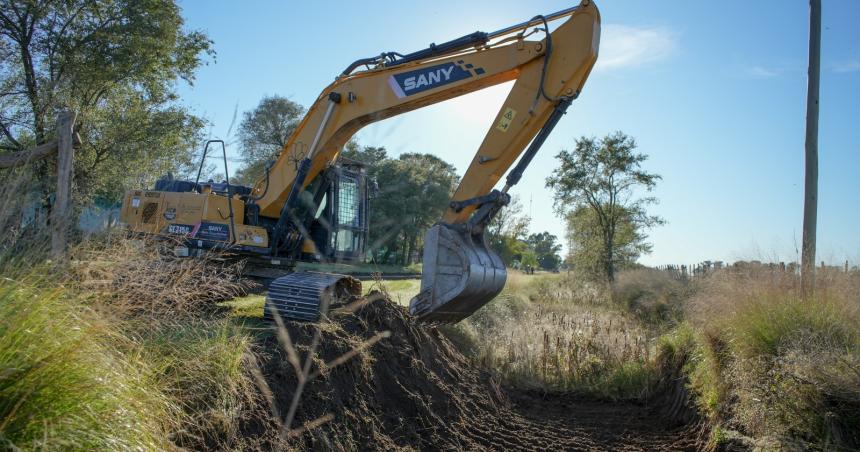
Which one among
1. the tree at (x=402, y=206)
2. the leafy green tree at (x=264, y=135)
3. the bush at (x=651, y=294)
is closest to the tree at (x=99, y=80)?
the leafy green tree at (x=264, y=135)

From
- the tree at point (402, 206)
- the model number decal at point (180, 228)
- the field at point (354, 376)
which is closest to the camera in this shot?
the field at point (354, 376)

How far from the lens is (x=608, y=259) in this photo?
24.0 metres

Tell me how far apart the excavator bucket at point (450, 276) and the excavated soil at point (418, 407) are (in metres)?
0.33

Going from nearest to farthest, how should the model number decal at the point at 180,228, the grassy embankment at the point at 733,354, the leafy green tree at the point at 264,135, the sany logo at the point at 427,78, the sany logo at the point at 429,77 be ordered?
the grassy embankment at the point at 733,354 < the sany logo at the point at 429,77 < the sany logo at the point at 427,78 < the model number decal at the point at 180,228 < the leafy green tree at the point at 264,135

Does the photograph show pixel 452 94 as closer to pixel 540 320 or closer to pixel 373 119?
pixel 373 119

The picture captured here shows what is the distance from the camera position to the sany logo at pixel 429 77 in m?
9.19

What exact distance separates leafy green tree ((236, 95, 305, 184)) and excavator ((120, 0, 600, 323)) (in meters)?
0.95

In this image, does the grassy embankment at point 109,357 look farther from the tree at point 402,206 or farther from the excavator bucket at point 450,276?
the tree at point 402,206

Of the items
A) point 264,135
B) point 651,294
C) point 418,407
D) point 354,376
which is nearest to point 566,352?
point 418,407

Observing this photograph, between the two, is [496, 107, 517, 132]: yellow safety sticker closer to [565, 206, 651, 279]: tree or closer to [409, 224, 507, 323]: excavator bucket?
[409, 224, 507, 323]: excavator bucket

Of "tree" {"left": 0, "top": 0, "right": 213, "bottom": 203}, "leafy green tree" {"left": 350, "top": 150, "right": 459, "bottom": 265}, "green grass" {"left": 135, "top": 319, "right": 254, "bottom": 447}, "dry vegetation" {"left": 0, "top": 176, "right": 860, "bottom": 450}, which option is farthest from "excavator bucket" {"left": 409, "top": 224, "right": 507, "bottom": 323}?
"leafy green tree" {"left": 350, "top": 150, "right": 459, "bottom": 265}

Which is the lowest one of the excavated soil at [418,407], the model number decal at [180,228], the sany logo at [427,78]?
the excavated soil at [418,407]

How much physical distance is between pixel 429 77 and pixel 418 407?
473cm

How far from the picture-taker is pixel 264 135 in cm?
2122
